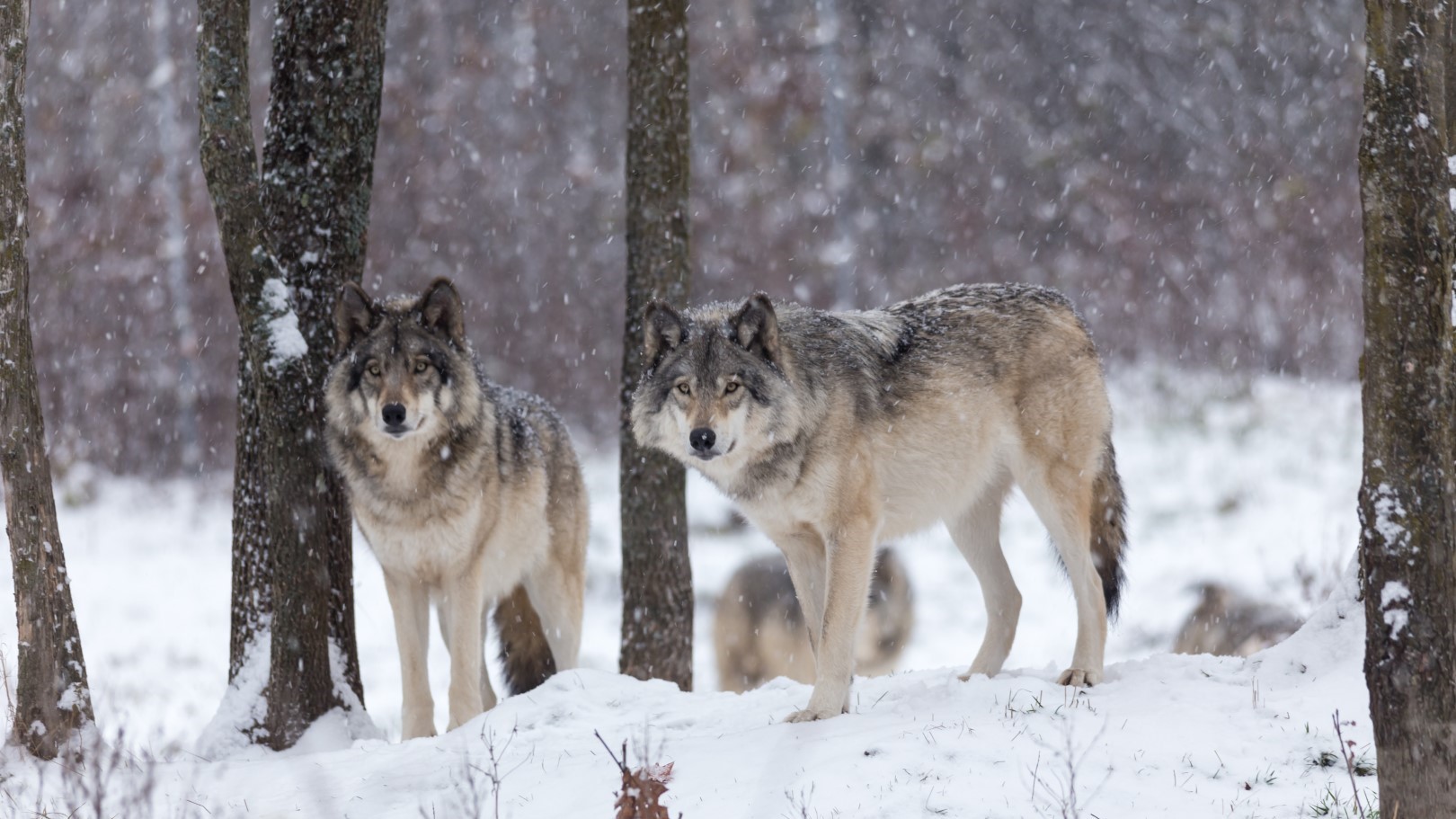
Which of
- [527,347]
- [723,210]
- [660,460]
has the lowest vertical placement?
[660,460]

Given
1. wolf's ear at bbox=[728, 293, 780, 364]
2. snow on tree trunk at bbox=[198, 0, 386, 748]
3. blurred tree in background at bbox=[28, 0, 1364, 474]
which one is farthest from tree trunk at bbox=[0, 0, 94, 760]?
blurred tree in background at bbox=[28, 0, 1364, 474]

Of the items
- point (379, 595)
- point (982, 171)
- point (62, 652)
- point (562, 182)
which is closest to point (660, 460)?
point (62, 652)

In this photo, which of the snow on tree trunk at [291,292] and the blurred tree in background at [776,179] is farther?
the blurred tree in background at [776,179]

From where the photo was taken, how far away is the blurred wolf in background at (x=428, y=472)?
225 inches

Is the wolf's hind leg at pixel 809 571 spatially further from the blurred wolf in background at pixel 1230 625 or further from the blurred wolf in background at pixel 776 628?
the blurred wolf in background at pixel 776 628

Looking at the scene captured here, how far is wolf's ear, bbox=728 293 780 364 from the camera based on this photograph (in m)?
5.23

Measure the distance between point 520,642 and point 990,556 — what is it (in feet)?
8.93

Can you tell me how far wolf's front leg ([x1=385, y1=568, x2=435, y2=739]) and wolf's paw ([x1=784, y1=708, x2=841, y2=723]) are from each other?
6.32 feet

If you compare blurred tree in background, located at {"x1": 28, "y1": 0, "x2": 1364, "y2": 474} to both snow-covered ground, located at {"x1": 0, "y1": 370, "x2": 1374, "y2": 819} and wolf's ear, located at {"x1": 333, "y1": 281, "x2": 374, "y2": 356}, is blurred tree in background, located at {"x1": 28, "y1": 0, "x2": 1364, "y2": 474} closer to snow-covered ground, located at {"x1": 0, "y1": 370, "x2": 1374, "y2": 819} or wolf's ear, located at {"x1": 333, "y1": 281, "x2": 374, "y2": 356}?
snow-covered ground, located at {"x1": 0, "y1": 370, "x2": 1374, "y2": 819}

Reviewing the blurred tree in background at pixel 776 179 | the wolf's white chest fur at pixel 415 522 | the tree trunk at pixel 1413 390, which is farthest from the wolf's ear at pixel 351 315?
the blurred tree in background at pixel 776 179

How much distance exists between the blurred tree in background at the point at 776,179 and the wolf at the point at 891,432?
378 inches

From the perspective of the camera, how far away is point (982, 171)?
737 inches

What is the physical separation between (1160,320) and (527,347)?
28.2ft

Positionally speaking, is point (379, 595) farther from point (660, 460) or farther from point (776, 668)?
point (660, 460)
